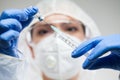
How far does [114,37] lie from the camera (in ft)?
2.87

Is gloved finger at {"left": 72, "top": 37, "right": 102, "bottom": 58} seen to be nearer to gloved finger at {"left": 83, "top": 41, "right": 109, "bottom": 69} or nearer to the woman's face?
gloved finger at {"left": 83, "top": 41, "right": 109, "bottom": 69}

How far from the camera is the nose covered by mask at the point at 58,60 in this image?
1385 millimetres

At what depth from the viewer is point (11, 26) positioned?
2.97 feet

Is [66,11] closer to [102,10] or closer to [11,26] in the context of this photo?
[102,10]

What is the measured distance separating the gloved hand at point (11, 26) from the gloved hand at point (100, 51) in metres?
0.25

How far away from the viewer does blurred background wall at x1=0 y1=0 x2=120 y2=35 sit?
1.82m


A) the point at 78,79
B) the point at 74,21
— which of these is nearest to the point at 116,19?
the point at 74,21

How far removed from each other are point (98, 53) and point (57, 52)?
2.00ft

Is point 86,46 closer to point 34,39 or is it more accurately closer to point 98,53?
point 98,53

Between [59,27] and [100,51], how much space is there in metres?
0.65

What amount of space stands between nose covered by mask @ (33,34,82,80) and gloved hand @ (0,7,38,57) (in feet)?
1.32

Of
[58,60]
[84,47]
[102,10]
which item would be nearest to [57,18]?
[58,60]

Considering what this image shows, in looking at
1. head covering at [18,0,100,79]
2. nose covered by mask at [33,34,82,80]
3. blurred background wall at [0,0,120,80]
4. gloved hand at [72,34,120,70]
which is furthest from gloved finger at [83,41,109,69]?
blurred background wall at [0,0,120,80]

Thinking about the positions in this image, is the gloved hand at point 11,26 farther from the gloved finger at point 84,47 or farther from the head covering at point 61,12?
the head covering at point 61,12
